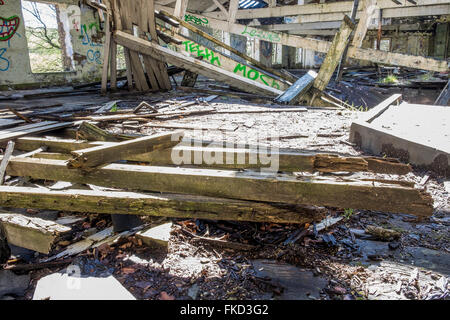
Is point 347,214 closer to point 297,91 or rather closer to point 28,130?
point 28,130

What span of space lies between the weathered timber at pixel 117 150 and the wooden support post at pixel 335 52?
5450 mm

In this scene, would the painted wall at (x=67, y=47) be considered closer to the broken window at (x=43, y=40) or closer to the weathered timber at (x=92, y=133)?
the broken window at (x=43, y=40)

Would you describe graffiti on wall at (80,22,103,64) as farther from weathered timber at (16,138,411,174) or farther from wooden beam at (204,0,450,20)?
weathered timber at (16,138,411,174)

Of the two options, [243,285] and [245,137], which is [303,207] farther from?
[245,137]

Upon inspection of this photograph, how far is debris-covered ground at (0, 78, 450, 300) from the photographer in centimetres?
174

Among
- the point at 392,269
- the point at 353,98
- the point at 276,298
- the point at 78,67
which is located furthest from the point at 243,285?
the point at 78,67

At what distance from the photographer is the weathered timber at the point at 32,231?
6.22 feet

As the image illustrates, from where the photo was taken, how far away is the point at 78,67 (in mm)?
12297

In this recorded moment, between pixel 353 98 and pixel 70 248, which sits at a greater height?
pixel 353 98

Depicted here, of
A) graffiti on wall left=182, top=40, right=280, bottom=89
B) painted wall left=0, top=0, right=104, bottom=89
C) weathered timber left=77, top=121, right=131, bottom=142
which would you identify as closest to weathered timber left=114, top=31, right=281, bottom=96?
graffiti on wall left=182, top=40, right=280, bottom=89

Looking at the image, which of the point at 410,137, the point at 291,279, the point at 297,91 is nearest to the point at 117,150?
the point at 291,279
